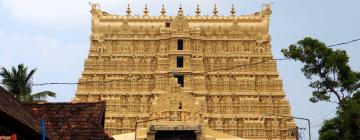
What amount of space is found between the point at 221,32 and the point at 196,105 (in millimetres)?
25308

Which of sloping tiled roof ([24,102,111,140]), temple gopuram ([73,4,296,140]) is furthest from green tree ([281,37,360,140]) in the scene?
temple gopuram ([73,4,296,140])

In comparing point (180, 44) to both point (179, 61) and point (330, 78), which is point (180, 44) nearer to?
point (179, 61)

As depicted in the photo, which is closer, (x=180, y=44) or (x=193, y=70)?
(x=193, y=70)

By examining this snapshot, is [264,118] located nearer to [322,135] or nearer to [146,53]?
[146,53]

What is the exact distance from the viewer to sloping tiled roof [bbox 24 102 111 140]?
23812mm

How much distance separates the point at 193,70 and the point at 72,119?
52.0 m

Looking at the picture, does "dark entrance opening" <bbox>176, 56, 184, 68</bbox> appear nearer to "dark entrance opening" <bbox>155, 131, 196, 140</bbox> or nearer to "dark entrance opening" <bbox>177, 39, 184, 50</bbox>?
"dark entrance opening" <bbox>177, 39, 184, 50</bbox>

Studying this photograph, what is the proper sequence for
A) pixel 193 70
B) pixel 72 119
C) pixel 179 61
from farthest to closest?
1. pixel 179 61
2. pixel 193 70
3. pixel 72 119

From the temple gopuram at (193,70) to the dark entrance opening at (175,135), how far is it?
2058cm

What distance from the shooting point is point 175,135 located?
50.9 metres

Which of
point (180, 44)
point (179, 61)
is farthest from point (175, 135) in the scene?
point (180, 44)

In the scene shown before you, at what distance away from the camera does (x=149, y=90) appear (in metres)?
76.3

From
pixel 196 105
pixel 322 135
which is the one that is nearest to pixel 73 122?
pixel 322 135

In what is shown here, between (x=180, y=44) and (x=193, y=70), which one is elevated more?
(x=180, y=44)
